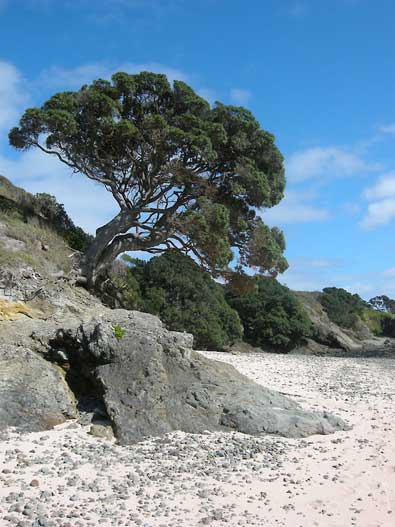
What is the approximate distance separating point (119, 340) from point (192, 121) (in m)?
11.8

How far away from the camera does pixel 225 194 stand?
1981 cm

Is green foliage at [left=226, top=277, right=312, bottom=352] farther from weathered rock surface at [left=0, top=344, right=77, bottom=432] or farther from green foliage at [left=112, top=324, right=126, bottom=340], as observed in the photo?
weathered rock surface at [left=0, top=344, right=77, bottom=432]

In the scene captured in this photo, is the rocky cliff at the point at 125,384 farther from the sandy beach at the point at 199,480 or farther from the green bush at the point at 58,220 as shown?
the green bush at the point at 58,220

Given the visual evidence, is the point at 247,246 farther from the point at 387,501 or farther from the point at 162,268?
the point at 387,501

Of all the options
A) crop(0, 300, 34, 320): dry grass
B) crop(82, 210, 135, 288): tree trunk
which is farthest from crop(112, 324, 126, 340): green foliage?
crop(82, 210, 135, 288): tree trunk

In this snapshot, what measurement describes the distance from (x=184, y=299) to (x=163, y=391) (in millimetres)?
14521

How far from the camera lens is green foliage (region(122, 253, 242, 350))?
21.6 meters

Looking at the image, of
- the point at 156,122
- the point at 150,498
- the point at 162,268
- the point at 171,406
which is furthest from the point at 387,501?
the point at 162,268

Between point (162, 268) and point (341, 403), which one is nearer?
point (341, 403)

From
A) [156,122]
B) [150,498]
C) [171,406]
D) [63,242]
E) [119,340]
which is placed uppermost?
[156,122]

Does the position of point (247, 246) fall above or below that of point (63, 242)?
above

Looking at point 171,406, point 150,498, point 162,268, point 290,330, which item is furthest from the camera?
point 290,330

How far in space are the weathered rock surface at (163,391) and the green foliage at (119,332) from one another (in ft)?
0.10

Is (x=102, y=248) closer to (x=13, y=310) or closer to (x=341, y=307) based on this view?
(x=13, y=310)
